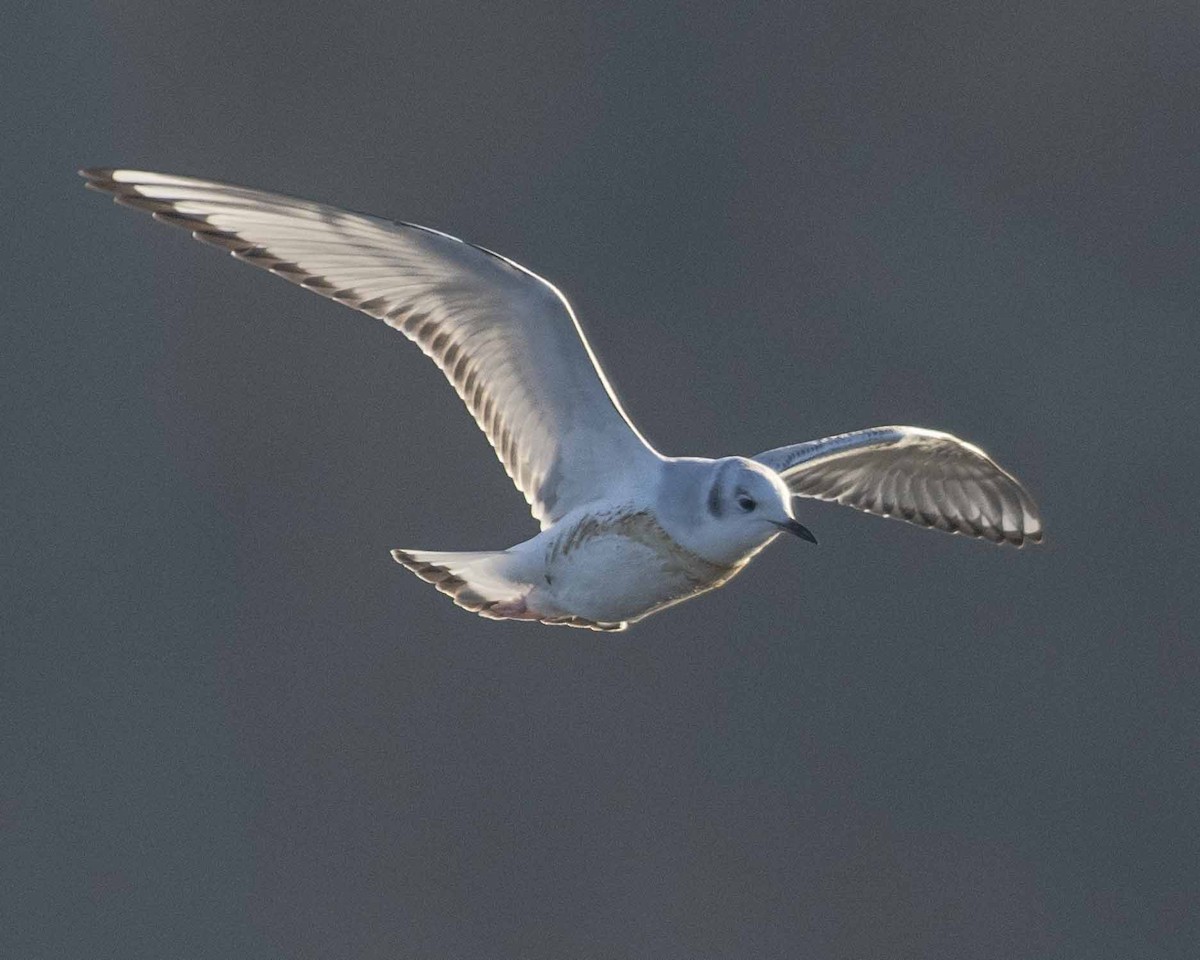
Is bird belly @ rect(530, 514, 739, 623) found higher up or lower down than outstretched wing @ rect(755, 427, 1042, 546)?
lower down

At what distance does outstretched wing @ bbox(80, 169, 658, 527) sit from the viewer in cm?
470

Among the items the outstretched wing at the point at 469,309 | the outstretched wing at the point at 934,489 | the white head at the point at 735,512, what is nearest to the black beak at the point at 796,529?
the white head at the point at 735,512

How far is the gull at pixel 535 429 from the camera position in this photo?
15.1 feet

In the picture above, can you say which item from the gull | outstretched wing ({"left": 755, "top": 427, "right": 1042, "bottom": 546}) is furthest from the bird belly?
outstretched wing ({"left": 755, "top": 427, "right": 1042, "bottom": 546})

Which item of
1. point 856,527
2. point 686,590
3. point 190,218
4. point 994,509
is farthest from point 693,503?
point 856,527

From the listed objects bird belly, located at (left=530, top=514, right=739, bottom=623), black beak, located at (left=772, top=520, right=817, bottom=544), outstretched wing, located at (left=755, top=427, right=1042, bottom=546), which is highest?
outstretched wing, located at (left=755, top=427, right=1042, bottom=546)

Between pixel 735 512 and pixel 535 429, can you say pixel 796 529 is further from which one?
pixel 535 429

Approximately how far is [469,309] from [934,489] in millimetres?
1849

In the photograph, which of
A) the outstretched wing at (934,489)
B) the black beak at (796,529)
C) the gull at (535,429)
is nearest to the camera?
the black beak at (796,529)

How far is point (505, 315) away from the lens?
194 inches

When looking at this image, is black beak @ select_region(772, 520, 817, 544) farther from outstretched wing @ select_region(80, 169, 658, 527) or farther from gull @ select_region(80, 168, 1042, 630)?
outstretched wing @ select_region(80, 169, 658, 527)

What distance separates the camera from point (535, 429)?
5.09 meters

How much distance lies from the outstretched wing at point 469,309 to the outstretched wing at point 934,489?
1.02 m

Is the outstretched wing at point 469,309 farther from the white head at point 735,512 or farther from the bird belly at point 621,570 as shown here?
the white head at point 735,512
